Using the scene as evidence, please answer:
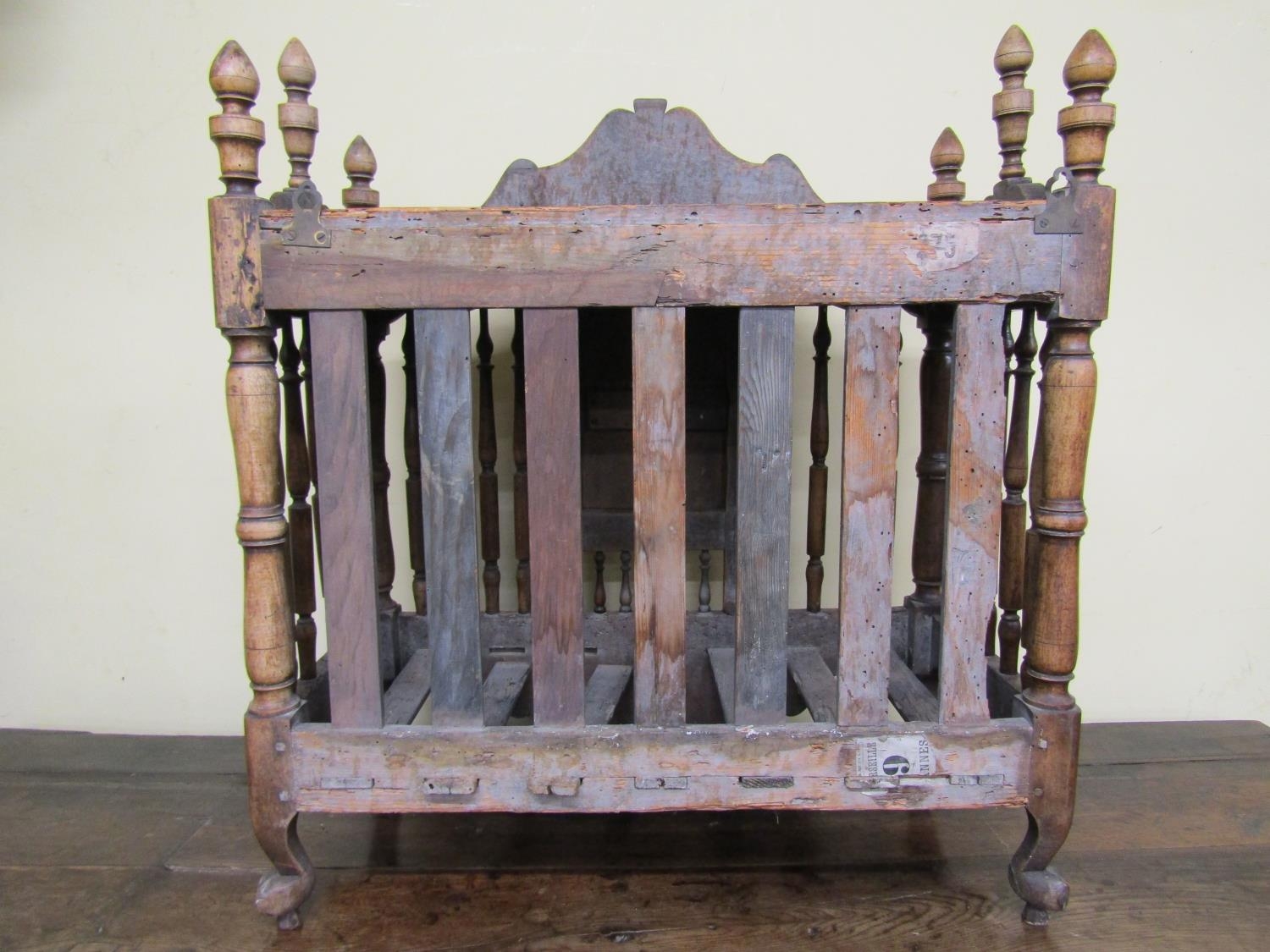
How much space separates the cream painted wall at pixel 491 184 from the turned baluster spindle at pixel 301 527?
0.45 m

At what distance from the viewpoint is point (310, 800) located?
1.05 meters

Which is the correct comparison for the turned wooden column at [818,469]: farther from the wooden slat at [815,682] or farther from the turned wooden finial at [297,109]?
the turned wooden finial at [297,109]

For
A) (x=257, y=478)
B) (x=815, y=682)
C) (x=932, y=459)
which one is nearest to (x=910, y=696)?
(x=815, y=682)

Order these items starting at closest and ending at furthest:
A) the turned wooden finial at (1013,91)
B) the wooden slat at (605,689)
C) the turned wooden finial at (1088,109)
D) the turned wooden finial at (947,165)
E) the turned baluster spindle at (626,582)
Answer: the turned wooden finial at (1088,109), the turned wooden finial at (1013,91), the wooden slat at (605,689), the turned wooden finial at (947,165), the turned baluster spindle at (626,582)

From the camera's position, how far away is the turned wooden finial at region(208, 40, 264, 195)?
0.96 m

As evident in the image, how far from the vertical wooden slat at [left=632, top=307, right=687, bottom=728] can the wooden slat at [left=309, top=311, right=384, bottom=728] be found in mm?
327

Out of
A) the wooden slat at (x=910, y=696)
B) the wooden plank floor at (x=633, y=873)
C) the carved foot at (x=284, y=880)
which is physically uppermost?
the wooden slat at (x=910, y=696)

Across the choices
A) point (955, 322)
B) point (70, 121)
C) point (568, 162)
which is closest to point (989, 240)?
point (955, 322)

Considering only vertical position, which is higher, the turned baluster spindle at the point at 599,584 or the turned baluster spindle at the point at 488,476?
the turned baluster spindle at the point at 488,476

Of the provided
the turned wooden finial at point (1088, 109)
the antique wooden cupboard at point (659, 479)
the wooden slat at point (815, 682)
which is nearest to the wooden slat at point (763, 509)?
the antique wooden cupboard at point (659, 479)

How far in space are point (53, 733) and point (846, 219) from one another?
176 cm

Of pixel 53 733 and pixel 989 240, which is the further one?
pixel 53 733

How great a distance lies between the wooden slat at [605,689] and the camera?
128 centimetres

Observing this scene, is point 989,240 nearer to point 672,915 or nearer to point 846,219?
point 846,219
